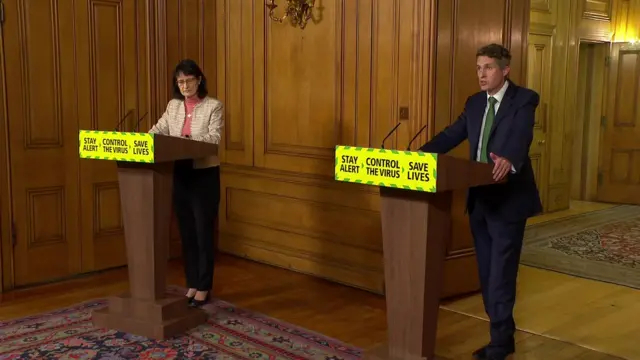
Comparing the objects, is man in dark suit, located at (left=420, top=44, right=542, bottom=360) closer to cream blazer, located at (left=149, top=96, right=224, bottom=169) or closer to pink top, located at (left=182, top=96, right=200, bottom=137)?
cream blazer, located at (left=149, top=96, right=224, bottom=169)

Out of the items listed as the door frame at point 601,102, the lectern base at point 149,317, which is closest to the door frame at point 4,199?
the lectern base at point 149,317

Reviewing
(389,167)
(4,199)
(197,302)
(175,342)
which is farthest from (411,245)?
(4,199)

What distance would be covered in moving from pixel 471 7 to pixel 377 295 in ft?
6.23

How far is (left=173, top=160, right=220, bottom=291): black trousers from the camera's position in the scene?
3.70 meters

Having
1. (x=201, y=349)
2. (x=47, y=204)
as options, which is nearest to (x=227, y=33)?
(x=47, y=204)

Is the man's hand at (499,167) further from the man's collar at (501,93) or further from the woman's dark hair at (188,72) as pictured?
the woman's dark hair at (188,72)

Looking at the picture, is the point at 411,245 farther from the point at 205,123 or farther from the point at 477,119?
the point at 205,123

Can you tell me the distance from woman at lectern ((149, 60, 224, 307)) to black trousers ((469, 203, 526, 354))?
1481 mm

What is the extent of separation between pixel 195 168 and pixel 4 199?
57.8 inches

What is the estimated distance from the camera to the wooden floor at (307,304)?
135 inches

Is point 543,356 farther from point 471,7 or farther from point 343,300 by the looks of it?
point 471,7

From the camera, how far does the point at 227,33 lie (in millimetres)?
5160

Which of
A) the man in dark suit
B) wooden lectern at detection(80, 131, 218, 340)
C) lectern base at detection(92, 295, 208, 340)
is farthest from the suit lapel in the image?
lectern base at detection(92, 295, 208, 340)

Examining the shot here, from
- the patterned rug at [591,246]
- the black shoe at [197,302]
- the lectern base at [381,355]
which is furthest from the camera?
the patterned rug at [591,246]
